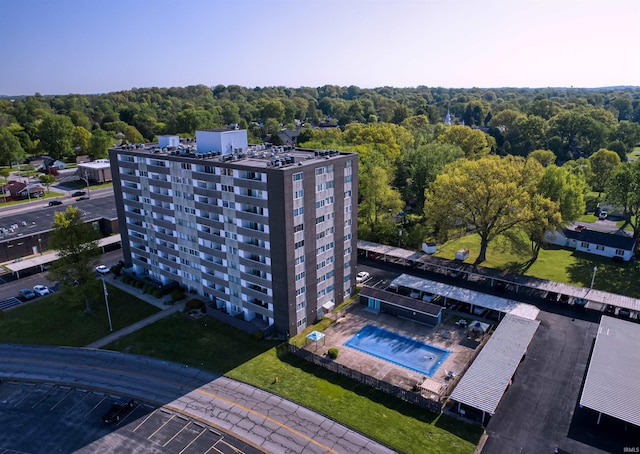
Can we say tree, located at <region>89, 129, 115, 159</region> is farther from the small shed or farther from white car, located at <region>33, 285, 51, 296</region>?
the small shed

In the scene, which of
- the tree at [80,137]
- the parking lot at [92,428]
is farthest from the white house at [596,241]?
the tree at [80,137]

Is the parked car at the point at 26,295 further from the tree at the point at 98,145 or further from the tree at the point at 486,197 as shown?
the tree at the point at 98,145

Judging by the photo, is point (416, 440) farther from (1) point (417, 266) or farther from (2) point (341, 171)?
(1) point (417, 266)

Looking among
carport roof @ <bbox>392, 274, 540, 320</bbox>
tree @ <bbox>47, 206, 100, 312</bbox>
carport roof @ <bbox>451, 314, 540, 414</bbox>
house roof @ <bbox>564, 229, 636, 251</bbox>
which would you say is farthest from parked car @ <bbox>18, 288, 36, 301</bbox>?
house roof @ <bbox>564, 229, 636, 251</bbox>

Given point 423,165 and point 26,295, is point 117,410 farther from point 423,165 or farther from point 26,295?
point 423,165

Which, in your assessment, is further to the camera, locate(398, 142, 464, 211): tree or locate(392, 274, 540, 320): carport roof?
locate(398, 142, 464, 211): tree

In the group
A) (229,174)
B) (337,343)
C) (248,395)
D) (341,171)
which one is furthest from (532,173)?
(248,395)
